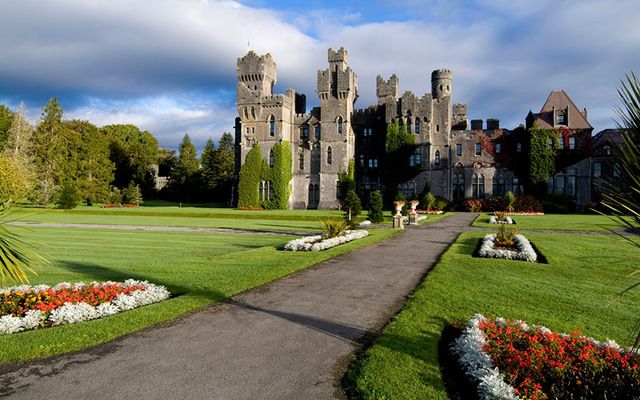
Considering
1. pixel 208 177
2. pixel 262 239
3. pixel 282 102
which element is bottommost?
pixel 262 239

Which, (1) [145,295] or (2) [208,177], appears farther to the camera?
(2) [208,177]

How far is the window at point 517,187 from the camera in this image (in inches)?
2088

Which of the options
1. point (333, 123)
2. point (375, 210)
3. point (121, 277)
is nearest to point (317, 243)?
point (121, 277)

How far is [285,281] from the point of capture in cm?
1202

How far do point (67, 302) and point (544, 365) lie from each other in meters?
8.91

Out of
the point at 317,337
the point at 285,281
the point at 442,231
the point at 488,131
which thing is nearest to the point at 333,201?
the point at 488,131

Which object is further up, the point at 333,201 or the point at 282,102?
the point at 282,102

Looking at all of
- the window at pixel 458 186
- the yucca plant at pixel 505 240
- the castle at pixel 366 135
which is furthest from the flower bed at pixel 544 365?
the window at pixel 458 186

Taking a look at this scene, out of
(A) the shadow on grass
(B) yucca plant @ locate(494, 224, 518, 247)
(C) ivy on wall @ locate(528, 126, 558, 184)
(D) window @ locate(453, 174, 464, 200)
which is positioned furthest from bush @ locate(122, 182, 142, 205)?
(B) yucca plant @ locate(494, 224, 518, 247)

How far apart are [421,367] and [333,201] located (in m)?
51.8

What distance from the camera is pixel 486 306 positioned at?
939cm

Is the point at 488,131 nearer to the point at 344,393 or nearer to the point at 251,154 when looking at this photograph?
the point at 251,154

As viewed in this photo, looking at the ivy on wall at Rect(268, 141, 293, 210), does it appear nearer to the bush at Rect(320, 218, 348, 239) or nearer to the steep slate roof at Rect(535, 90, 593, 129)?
the steep slate roof at Rect(535, 90, 593, 129)

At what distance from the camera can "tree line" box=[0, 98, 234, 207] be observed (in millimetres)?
57156
